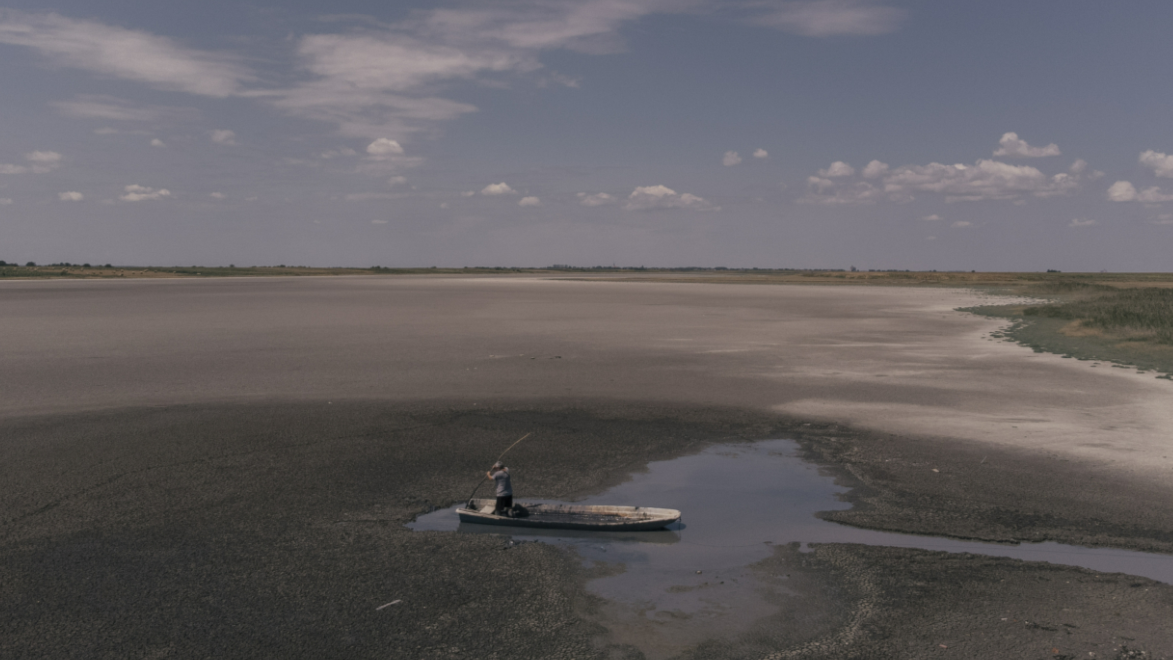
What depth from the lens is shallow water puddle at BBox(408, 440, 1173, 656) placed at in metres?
8.14

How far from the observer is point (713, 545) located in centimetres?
1025

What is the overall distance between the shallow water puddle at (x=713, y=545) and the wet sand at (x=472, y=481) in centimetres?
38

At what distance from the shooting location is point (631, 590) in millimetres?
8773

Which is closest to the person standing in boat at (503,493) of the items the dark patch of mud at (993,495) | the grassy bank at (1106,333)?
the dark patch of mud at (993,495)

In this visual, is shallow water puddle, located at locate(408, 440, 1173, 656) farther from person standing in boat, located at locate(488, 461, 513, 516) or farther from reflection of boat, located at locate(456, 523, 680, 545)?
person standing in boat, located at locate(488, 461, 513, 516)

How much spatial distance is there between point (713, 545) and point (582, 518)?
1.84 m

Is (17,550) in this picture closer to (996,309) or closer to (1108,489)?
(1108,489)

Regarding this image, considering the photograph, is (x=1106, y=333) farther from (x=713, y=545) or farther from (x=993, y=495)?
(x=713, y=545)

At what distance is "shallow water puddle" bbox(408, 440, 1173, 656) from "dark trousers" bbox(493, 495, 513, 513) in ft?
0.92

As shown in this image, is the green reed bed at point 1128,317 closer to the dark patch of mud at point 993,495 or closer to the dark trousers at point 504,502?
the dark patch of mud at point 993,495

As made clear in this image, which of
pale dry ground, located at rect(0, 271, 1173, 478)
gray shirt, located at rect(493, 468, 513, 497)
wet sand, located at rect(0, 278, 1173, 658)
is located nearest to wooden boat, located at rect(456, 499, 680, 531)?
gray shirt, located at rect(493, 468, 513, 497)

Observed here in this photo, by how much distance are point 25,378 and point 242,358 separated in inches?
268

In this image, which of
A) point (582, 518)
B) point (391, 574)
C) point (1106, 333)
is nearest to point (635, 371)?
point (582, 518)

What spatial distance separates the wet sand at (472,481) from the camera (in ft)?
25.9
